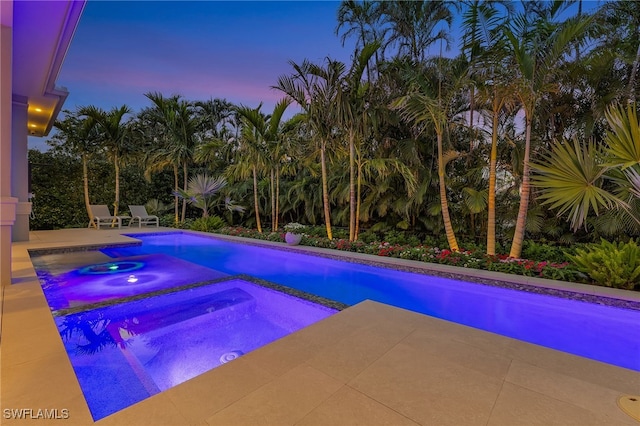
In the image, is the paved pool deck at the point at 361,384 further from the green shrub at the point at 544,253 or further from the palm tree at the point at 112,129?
the palm tree at the point at 112,129

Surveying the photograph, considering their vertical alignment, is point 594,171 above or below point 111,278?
above

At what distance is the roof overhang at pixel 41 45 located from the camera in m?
4.02

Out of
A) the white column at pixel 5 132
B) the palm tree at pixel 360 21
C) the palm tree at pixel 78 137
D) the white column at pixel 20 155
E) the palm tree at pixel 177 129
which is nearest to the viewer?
the white column at pixel 5 132

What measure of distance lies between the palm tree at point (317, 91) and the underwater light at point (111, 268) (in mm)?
5075

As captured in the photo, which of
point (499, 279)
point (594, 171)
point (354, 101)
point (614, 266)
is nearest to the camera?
point (594, 171)

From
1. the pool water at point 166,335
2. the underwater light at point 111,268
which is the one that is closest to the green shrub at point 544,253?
the pool water at point 166,335

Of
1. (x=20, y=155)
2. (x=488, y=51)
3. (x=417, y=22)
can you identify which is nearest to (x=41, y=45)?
(x=20, y=155)

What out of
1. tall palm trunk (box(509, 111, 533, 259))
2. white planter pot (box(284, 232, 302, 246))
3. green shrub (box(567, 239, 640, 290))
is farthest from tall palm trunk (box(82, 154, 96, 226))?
green shrub (box(567, 239, 640, 290))

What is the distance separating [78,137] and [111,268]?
26.4 ft

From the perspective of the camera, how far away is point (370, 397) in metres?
1.74

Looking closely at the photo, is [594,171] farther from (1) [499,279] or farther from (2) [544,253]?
(2) [544,253]

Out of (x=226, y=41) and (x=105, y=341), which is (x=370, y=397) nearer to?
(x=105, y=341)

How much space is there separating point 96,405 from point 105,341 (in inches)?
45.9

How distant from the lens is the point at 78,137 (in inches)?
436
